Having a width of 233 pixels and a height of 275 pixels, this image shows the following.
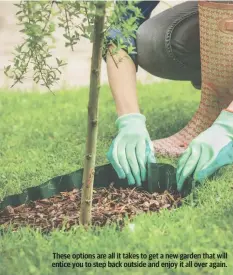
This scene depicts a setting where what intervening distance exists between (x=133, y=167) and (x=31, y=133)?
0.89 m

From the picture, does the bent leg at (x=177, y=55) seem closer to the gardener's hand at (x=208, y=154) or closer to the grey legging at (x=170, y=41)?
the grey legging at (x=170, y=41)

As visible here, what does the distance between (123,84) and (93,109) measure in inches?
35.6

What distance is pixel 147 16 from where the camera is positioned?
319 cm

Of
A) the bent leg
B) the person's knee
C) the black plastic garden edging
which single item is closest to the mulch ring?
the black plastic garden edging

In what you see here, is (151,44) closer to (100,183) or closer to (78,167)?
(78,167)

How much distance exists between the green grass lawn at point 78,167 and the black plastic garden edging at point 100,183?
130mm

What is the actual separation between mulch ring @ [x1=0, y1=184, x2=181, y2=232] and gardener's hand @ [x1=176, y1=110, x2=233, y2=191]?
0.33ft

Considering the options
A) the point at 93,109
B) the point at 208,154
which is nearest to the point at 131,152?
the point at 208,154

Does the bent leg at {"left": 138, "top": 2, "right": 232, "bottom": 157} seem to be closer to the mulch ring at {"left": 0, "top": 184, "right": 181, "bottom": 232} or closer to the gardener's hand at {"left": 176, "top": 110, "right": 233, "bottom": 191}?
the gardener's hand at {"left": 176, "top": 110, "right": 233, "bottom": 191}

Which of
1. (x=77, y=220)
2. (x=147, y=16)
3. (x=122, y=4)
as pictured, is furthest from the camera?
(x=147, y=16)

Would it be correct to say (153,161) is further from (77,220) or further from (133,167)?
(77,220)

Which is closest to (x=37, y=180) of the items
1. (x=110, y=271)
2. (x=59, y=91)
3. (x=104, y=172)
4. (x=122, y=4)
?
(x=104, y=172)

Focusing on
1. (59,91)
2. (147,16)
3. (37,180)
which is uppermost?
(147,16)

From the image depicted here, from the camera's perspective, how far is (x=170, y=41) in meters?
3.04
